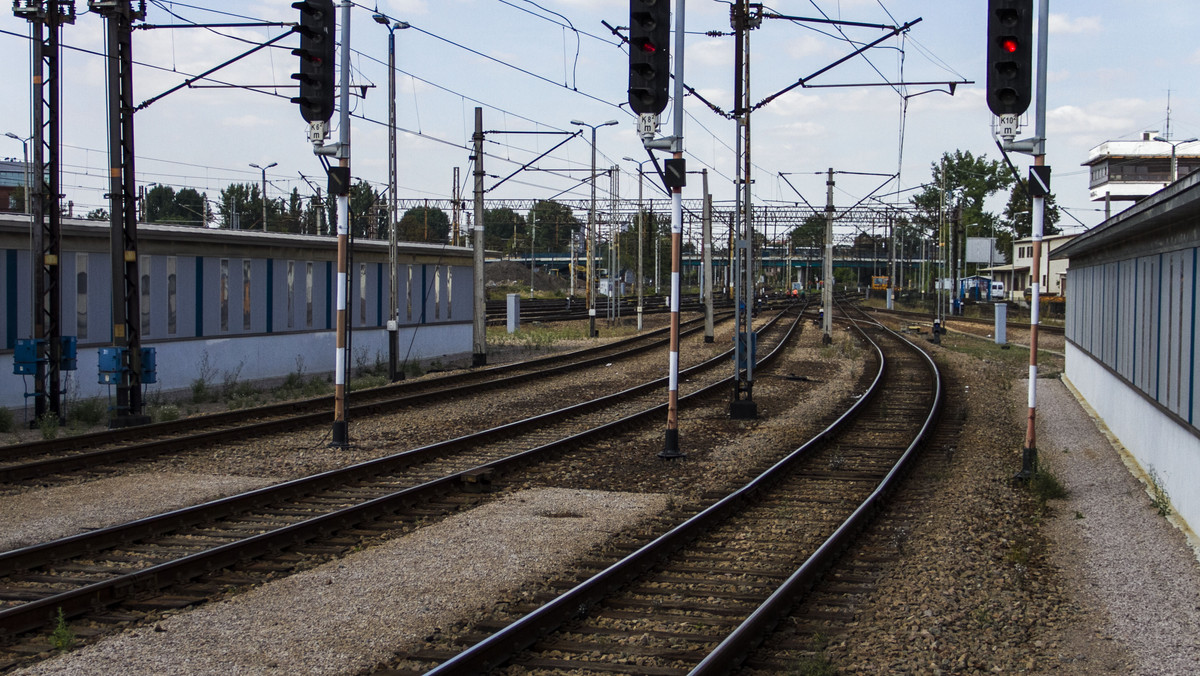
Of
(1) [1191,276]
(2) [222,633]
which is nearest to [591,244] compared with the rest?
(1) [1191,276]

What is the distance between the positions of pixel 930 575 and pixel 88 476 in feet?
30.8

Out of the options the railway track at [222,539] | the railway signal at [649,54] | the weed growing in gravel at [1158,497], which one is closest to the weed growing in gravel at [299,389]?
the railway track at [222,539]

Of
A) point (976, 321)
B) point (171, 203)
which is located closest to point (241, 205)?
point (171, 203)

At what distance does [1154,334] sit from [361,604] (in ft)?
30.3

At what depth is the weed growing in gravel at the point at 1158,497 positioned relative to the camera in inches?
403

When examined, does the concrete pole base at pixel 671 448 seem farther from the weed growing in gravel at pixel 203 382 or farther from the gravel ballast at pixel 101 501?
the weed growing in gravel at pixel 203 382

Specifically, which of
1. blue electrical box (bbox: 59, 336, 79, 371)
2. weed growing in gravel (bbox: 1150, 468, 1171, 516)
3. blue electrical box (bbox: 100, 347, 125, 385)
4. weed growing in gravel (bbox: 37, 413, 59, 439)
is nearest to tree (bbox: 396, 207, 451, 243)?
blue electrical box (bbox: 59, 336, 79, 371)

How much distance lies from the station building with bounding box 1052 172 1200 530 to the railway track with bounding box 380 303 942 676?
2.82 metres

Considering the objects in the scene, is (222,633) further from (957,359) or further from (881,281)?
(881,281)

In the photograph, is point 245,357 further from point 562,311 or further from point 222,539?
point 562,311

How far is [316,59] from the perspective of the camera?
1320 centimetres

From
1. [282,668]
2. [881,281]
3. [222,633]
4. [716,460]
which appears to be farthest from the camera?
[881,281]

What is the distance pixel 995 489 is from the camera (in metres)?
11.9

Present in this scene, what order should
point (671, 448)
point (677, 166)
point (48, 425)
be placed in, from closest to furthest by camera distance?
point (677, 166), point (671, 448), point (48, 425)
